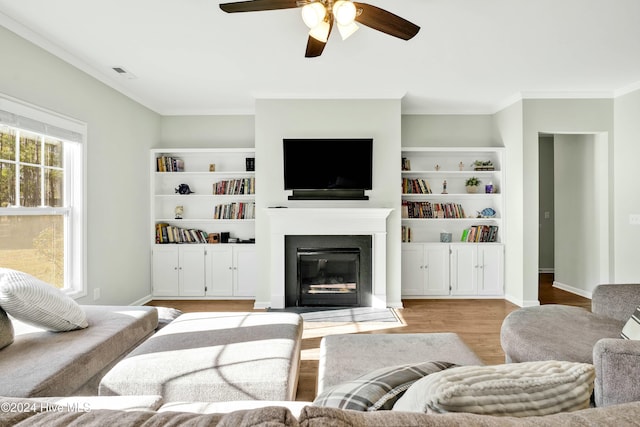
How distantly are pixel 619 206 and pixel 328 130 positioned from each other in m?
3.54

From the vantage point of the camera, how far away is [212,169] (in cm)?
489

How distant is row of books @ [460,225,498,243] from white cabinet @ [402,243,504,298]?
0.38ft

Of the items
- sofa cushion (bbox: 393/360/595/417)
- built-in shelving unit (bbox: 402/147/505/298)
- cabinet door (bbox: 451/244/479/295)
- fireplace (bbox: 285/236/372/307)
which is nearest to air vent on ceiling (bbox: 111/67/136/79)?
fireplace (bbox: 285/236/372/307)

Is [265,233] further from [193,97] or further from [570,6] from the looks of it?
[570,6]

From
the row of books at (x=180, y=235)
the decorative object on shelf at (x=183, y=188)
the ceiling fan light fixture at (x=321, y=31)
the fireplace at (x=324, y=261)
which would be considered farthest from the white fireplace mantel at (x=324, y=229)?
the ceiling fan light fixture at (x=321, y=31)

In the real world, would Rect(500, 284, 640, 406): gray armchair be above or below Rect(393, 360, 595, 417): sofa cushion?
below

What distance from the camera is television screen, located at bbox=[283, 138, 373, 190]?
169 inches

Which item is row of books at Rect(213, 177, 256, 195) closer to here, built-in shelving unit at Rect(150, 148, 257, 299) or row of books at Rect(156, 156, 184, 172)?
built-in shelving unit at Rect(150, 148, 257, 299)

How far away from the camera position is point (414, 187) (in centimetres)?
481

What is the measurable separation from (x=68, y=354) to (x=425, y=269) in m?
3.95

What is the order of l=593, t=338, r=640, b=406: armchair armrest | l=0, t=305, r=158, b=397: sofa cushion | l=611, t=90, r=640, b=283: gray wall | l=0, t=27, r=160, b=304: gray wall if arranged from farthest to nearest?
l=611, t=90, r=640, b=283: gray wall → l=0, t=27, r=160, b=304: gray wall → l=0, t=305, r=158, b=397: sofa cushion → l=593, t=338, r=640, b=406: armchair armrest

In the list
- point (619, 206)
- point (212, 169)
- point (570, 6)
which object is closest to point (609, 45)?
point (570, 6)

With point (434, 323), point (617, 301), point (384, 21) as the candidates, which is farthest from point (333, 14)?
point (434, 323)

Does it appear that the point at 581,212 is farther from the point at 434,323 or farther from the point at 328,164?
the point at 328,164
